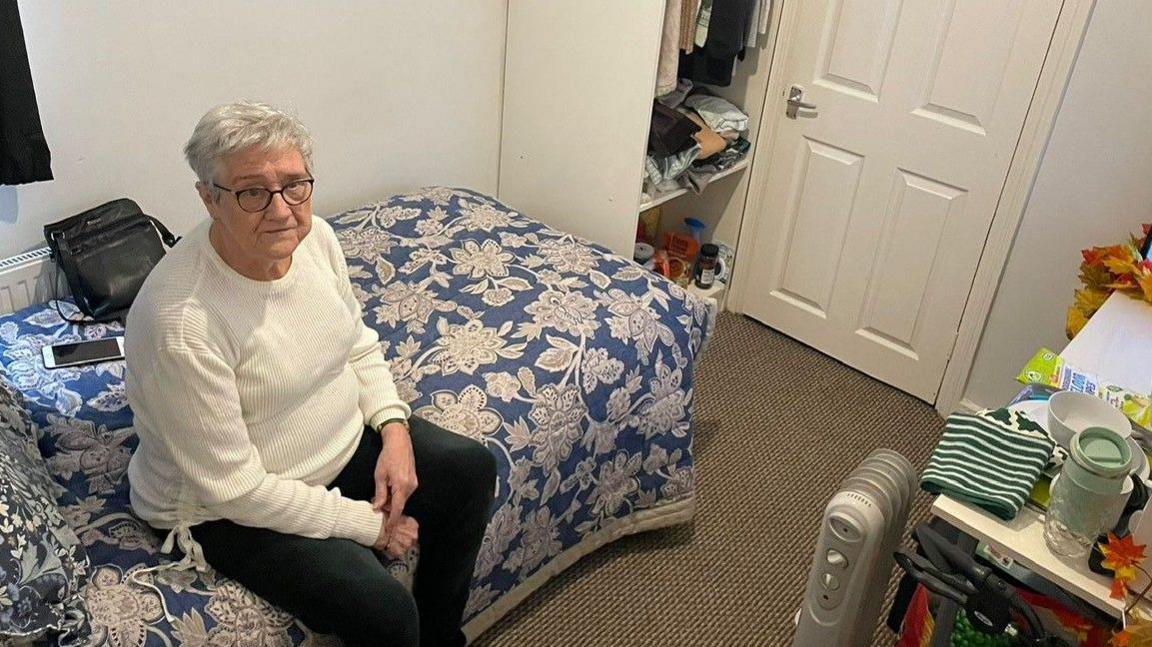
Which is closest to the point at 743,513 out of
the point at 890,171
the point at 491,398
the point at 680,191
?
the point at 491,398

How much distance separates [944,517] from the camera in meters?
1.43

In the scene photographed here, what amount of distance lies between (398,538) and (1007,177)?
1.92m

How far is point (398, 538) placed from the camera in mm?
1664

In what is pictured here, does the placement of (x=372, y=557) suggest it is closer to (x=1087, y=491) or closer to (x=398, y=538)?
(x=398, y=538)

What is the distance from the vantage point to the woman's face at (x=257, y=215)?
1.43 m

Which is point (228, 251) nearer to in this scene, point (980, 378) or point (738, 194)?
point (738, 194)

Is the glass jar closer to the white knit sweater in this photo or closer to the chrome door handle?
the white knit sweater

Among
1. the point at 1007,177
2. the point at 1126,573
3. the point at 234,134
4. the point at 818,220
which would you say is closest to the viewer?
the point at 1126,573

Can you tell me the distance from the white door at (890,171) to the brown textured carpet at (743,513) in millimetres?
164

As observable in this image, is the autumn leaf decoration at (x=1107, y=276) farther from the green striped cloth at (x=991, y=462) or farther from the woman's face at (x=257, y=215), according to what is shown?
the woman's face at (x=257, y=215)

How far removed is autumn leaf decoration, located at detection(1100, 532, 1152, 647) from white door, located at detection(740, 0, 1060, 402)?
1.54 metres

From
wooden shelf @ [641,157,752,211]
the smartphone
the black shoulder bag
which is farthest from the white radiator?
wooden shelf @ [641,157,752,211]

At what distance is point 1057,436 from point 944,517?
250 mm

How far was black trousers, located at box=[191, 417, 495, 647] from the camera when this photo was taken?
1497mm
